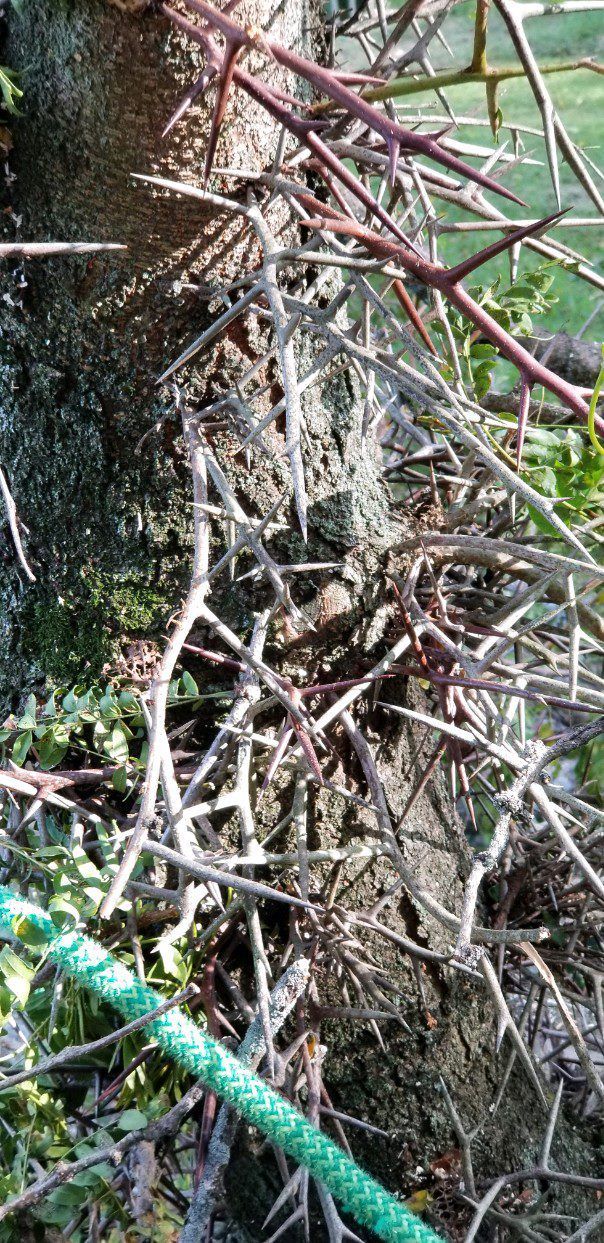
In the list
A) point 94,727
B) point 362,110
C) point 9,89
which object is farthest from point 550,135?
point 94,727

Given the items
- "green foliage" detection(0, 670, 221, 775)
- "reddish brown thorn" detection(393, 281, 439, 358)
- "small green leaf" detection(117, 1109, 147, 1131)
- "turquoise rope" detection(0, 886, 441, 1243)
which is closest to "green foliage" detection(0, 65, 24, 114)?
"reddish brown thorn" detection(393, 281, 439, 358)

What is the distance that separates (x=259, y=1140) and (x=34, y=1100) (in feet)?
0.67

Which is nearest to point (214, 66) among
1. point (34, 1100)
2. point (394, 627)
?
point (394, 627)

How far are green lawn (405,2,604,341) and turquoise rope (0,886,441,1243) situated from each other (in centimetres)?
236

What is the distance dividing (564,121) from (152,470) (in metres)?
4.47

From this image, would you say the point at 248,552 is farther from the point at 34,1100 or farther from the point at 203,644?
the point at 34,1100

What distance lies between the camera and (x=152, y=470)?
33.9 inches

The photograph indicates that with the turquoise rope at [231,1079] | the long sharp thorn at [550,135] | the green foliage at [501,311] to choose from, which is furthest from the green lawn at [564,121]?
the turquoise rope at [231,1079]

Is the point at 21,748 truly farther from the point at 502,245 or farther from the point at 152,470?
the point at 502,245

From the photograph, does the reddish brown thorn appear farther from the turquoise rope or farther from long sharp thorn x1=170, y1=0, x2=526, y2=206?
the turquoise rope

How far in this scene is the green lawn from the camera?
11.3 feet

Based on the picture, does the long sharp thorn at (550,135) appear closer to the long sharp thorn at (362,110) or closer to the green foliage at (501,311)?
the long sharp thorn at (362,110)

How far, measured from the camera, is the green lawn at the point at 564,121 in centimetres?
345

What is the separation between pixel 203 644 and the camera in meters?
0.87
